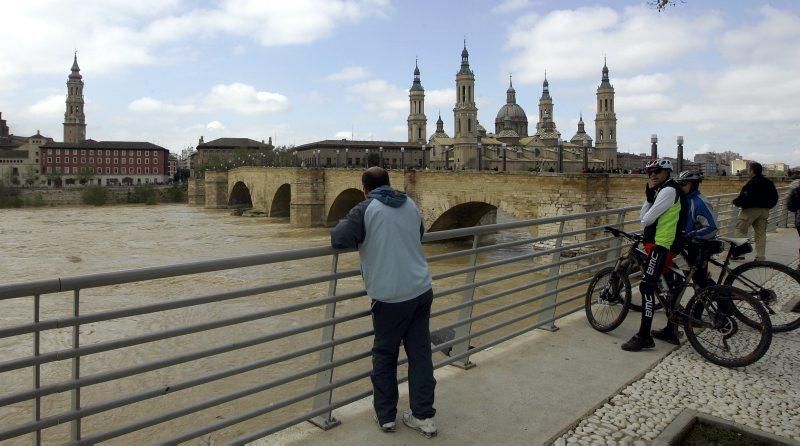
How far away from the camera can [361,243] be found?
2.99 meters

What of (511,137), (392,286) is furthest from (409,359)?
(511,137)

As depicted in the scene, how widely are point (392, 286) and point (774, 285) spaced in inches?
153

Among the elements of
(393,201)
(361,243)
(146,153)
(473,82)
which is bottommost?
(361,243)

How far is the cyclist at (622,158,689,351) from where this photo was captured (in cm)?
433

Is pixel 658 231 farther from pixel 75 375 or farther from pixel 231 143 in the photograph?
pixel 231 143

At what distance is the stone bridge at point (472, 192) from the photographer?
1950 centimetres

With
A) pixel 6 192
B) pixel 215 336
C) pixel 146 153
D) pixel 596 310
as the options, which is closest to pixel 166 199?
pixel 6 192

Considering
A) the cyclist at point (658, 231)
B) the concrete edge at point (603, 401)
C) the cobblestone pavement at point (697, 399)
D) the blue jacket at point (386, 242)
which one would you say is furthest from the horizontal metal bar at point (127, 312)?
the cyclist at point (658, 231)

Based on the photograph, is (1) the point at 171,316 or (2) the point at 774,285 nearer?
A: (2) the point at 774,285

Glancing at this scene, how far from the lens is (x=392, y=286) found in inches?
116

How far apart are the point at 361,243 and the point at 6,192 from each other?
2952 inches

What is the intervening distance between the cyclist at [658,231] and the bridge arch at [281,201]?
41.0m

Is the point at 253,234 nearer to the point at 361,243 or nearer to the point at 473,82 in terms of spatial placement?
the point at 361,243

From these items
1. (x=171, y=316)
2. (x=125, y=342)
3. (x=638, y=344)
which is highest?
(x=125, y=342)
